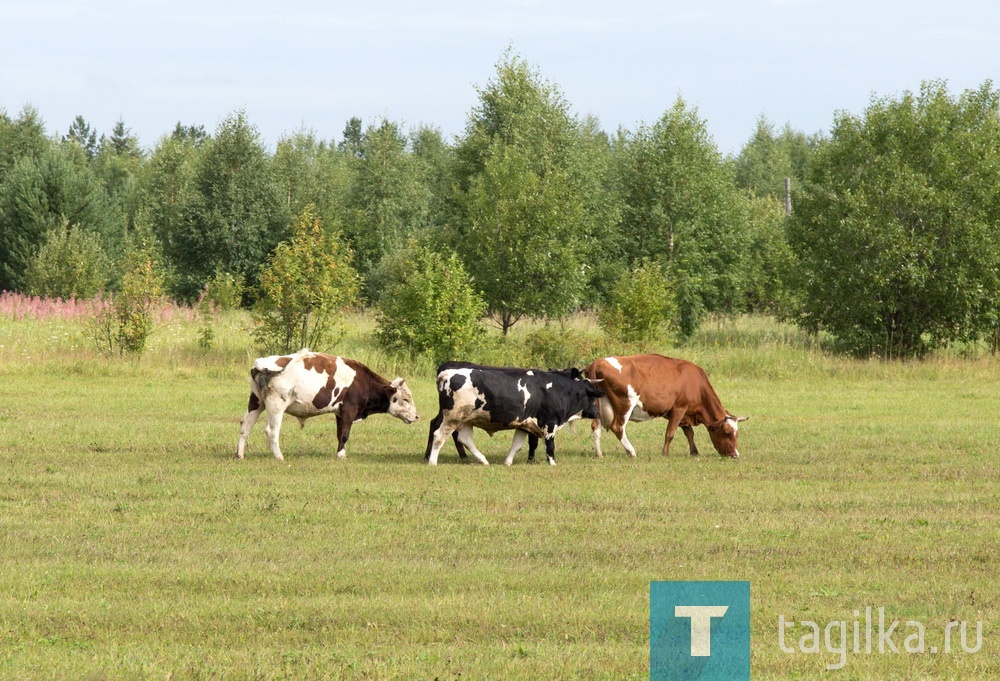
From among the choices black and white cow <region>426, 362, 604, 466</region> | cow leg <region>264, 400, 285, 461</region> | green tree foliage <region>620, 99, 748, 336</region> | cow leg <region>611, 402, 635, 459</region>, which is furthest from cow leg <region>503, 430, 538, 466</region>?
green tree foliage <region>620, 99, 748, 336</region>

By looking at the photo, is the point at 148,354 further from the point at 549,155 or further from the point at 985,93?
the point at 985,93

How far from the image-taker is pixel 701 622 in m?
8.84

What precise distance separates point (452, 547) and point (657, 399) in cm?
811

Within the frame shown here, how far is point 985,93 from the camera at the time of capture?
44656 mm

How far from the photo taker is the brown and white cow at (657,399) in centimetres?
1895

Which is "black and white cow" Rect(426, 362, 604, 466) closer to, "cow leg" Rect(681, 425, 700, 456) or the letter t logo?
"cow leg" Rect(681, 425, 700, 456)

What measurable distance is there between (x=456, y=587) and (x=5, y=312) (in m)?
33.7

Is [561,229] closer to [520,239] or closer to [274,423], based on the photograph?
[520,239]

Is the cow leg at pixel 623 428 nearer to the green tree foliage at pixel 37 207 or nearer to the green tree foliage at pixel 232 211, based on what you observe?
the green tree foliage at pixel 232 211

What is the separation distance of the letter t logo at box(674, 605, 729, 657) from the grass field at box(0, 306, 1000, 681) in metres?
0.29

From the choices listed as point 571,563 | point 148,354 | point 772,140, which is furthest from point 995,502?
point 772,140

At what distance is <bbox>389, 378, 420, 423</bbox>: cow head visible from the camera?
1895 cm

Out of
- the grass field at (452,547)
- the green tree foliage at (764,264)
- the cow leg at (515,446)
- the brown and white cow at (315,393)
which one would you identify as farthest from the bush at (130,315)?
the green tree foliage at (764,264)
